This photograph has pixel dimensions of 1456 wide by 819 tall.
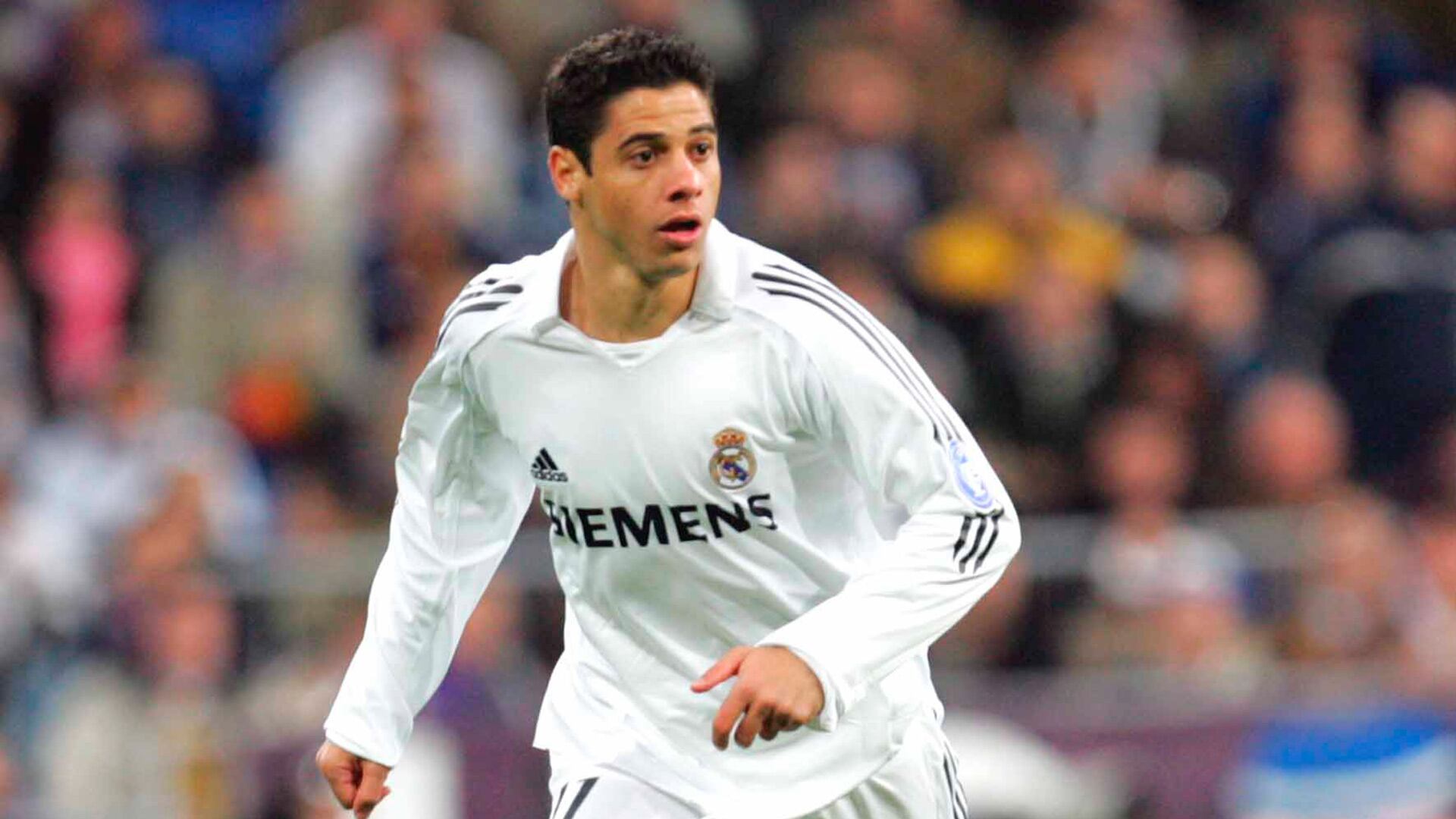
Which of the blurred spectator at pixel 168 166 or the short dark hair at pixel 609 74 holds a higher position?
the short dark hair at pixel 609 74

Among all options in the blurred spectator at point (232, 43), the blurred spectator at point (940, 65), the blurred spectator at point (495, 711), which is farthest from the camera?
the blurred spectator at point (232, 43)

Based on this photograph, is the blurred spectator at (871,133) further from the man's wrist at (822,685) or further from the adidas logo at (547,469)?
the man's wrist at (822,685)

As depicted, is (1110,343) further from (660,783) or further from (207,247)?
(660,783)

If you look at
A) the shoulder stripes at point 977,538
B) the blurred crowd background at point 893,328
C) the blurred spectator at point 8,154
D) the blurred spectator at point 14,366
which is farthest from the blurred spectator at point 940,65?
the shoulder stripes at point 977,538

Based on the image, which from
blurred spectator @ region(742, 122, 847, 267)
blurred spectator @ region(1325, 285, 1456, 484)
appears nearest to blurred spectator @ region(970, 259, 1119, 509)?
blurred spectator @ region(742, 122, 847, 267)

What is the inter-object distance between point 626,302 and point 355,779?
107cm

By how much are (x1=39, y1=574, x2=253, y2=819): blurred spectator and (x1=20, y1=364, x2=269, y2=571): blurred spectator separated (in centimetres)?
67

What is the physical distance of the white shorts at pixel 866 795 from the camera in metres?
5.04

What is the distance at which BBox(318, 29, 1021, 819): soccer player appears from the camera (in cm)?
476

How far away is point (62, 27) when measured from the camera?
12062 millimetres

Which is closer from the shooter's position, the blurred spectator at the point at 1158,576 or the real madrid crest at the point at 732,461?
the real madrid crest at the point at 732,461

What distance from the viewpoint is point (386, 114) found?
11266mm

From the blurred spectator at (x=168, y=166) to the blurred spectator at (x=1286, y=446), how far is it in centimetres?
448

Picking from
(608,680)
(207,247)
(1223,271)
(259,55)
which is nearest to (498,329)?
(608,680)
